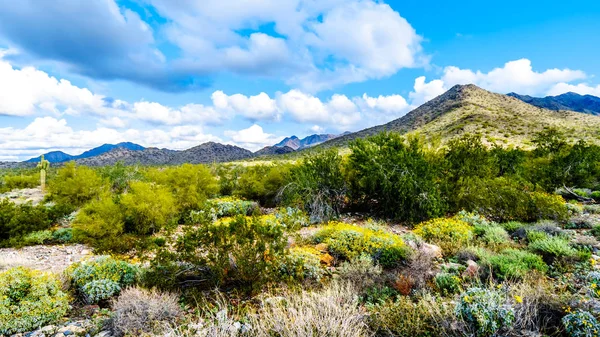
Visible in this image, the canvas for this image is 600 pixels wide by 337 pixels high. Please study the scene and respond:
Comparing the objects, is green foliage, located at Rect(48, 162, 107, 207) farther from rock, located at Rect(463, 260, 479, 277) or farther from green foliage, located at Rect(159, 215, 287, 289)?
rock, located at Rect(463, 260, 479, 277)

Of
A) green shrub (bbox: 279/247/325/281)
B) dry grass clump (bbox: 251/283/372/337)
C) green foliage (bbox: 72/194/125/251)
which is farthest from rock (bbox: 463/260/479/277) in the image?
green foliage (bbox: 72/194/125/251)

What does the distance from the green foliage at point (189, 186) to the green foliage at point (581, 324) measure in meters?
14.1

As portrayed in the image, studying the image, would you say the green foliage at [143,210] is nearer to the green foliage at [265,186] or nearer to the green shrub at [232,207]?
the green shrub at [232,207]

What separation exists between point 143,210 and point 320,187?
25.6 feet

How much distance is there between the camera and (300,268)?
611 centimetres

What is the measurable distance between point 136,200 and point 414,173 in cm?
1165

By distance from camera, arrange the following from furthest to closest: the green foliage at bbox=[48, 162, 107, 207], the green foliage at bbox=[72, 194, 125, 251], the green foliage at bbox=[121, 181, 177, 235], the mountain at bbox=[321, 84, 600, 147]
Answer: the mountain at bbox=[321, 84, 600, 147], the green foliage at bbox=[48, 162, 107, 207], the green foliage at bbox=[121, 181, 177, 235], the green foliage at bbox=[72, 194, 125, 251]

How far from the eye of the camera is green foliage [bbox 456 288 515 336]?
11.7 feet

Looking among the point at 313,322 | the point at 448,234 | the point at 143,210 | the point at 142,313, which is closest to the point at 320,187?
the point at 448,234

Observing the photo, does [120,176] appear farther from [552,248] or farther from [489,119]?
[489,119]

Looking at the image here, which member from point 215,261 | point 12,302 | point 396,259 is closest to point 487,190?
point 396,259

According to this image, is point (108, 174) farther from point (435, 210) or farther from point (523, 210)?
point (523, 210)

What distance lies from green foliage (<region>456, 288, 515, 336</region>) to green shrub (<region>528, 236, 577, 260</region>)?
4.24 meters

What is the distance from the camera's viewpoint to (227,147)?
186625mm
